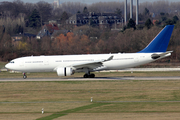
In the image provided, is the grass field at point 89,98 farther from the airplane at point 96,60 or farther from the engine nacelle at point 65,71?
the airplane at point 96,60

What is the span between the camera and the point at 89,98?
2872cm

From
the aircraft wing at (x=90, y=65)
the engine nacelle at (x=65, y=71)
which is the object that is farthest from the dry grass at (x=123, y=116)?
the aircraft wing at (x=90, y=65)

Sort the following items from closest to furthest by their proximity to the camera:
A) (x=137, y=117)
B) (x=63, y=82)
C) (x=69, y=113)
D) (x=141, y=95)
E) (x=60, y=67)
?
1. (x=137, y=117)
2. (x=69, y=113)
3. (x=141, y=95)
4. (x=63, y=82)
5. (x=60, y=67)

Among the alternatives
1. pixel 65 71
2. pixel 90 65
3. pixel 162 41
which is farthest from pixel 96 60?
pixel 162 41

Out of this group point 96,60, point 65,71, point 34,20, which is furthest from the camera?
point 34,20

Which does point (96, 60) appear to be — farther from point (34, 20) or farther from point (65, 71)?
point (34, 20)

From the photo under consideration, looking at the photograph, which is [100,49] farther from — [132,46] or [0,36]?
[0,36]

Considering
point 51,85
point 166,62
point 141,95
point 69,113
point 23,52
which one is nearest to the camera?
point 69,113

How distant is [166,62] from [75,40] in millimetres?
43381

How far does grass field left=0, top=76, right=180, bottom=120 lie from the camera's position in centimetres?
2150

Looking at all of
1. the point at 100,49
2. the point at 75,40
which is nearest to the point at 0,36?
the point at 75,40

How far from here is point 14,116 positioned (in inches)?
843

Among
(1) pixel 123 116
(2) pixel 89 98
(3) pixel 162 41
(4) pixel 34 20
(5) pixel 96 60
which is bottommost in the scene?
(1) pixel 123 116

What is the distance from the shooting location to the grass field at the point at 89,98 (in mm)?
21500
